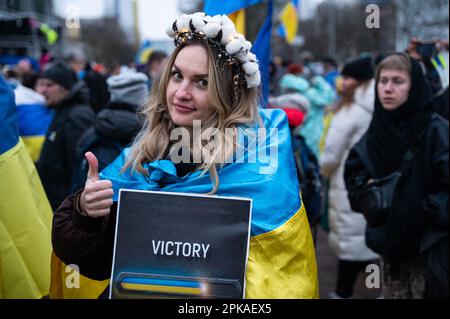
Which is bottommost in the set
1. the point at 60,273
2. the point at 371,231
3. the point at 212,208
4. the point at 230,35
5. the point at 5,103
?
the point at 371,231

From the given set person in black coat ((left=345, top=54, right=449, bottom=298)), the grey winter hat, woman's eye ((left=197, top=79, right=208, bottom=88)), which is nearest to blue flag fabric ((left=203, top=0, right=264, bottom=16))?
the grey winter hat

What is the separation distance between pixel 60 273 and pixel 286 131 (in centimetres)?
114

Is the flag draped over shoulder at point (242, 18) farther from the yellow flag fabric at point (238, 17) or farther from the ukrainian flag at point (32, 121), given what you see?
the ukrainian flag at point (32, 121)

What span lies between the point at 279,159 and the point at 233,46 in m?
0.48

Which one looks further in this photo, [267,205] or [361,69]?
[361,69]

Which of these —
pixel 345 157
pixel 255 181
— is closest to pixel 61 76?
pixel 345 157

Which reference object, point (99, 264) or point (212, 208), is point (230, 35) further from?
point (99, 264)

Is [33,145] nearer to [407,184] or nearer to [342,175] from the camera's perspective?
[342,175]

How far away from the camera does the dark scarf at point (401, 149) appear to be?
3.41 metres

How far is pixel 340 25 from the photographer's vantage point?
28703 millimetres

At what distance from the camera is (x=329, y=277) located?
223 inches

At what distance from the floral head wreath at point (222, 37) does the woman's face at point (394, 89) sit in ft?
5.57

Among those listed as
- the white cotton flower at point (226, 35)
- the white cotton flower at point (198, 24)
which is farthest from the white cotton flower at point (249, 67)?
the white cotton flower at point (198, 24)

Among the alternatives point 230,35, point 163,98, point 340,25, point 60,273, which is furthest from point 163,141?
point 340,25
